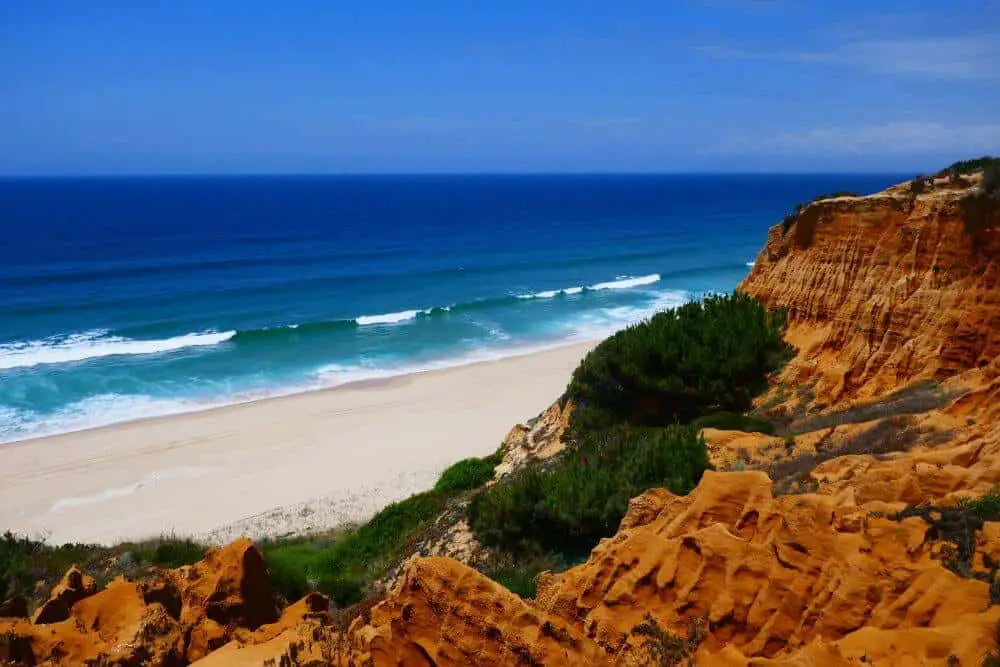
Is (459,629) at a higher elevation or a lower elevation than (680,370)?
higher

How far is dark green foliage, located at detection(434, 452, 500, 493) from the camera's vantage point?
20094mm

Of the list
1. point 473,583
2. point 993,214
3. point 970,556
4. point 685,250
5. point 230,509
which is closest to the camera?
point 970,556

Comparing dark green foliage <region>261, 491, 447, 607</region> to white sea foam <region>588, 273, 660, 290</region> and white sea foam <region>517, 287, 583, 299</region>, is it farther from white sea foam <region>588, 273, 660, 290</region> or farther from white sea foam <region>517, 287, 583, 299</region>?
white sea foam <region>588, 273, 660, 290</region>

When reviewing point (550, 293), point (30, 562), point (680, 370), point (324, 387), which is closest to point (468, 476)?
point (680, 370)

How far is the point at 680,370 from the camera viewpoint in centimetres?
1914

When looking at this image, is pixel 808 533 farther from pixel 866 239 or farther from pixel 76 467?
pixel 76 467

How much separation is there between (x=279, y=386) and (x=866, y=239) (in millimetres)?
26293

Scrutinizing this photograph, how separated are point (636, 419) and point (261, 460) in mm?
14503

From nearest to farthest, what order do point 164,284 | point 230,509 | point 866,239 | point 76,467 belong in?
point 866,239 < point 230,509 < point 76,467 < point 164,284

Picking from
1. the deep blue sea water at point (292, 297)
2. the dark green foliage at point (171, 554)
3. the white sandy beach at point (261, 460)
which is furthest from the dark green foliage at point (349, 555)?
the deep blue sea water at point (292, 297)

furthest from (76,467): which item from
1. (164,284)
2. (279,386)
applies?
(164,284)

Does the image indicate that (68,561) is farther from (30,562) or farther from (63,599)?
(63,599)

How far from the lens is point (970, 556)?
6.74 metres

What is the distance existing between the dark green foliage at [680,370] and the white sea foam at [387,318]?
29.1m
